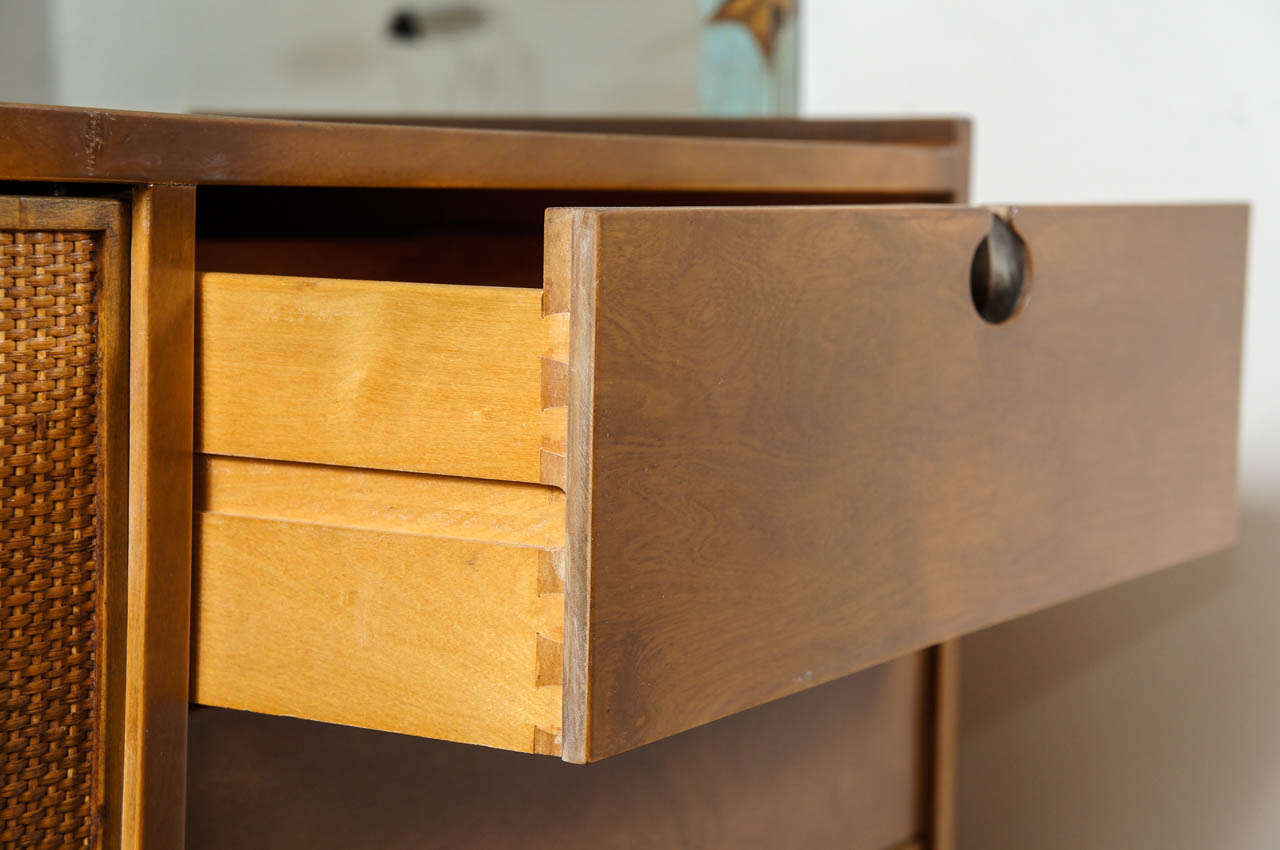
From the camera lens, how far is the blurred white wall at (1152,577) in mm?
989

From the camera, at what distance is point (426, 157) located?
579mm

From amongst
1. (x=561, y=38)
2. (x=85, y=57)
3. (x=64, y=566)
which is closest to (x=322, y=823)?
(x=64, y=566)

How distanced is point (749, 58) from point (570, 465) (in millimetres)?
900

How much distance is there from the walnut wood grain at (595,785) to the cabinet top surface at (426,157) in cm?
22

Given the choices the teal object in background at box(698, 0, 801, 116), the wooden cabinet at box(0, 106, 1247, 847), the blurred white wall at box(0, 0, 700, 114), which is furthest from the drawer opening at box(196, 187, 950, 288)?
the blurred white wall at box(0, 0, 700, 114)

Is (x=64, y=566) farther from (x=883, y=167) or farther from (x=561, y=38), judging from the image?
(x=561, y=38)

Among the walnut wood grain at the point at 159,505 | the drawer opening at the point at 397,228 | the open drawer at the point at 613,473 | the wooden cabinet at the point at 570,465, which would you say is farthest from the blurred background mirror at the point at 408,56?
the walnut wood grain at the point at 159,505

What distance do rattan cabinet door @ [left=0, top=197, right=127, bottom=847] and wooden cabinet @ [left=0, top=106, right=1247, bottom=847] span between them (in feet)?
0.04

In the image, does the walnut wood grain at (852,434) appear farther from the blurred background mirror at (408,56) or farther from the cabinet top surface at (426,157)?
the blurred background mirror at (408,56)

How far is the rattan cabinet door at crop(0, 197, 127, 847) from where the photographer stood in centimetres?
50

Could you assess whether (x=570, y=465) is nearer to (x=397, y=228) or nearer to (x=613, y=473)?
(x=613, y=473)

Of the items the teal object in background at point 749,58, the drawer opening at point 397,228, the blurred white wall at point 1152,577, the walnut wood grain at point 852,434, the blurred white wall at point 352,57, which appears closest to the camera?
the walnut wood grain at point 852,434

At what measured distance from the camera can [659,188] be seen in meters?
0.67

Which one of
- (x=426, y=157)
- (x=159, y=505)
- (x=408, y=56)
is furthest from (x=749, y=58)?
(x=159, y=505)
